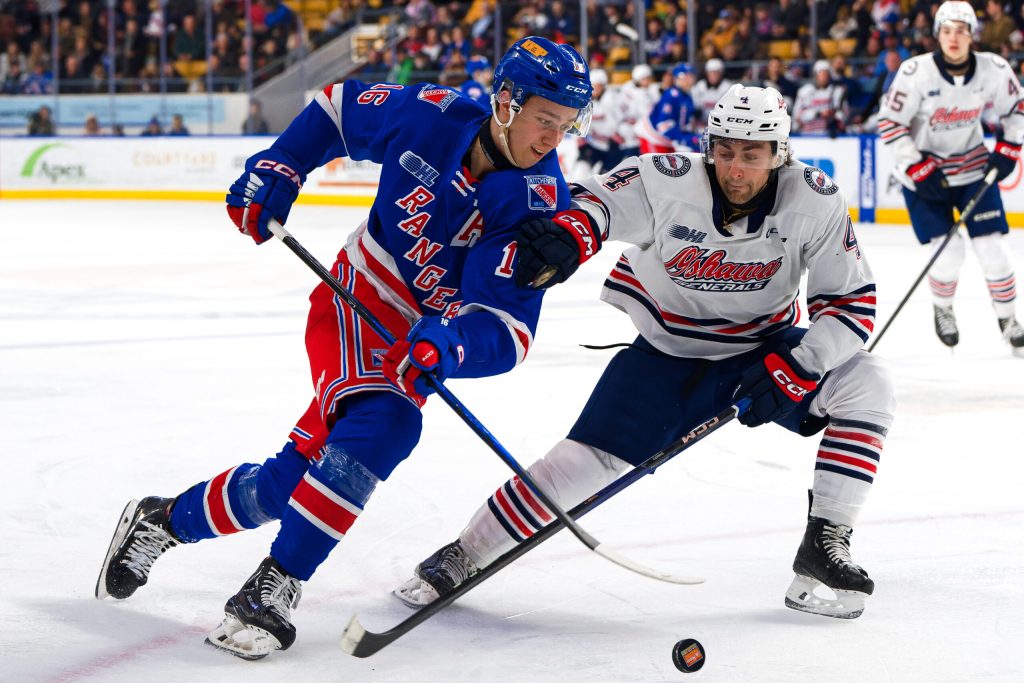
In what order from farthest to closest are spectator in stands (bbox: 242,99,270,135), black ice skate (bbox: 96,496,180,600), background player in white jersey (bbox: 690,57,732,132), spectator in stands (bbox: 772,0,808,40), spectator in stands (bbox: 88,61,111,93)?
spectator in stands (bbox: 88,61,111,93) → spectator in stands (bbox: 242,99,270,135) → spectator in stands (bbox: 772,0,808,40) → background player in white jersey (bbox: 690,57,732,132) → black ice skate (bbox: 96,496,180,600)

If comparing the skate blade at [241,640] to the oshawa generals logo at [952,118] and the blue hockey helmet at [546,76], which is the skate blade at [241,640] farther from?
the oshawa generals logo at [952,118]

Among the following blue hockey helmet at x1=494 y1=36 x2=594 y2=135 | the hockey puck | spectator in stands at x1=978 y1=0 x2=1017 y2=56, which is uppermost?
blue hockey helmet at x1=494 y1=36 x2=594 y2=135

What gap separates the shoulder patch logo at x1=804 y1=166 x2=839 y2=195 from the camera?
98.9 inches

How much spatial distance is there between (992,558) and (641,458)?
2.59ft

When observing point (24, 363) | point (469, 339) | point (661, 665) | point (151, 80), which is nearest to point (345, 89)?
point (469, 339)

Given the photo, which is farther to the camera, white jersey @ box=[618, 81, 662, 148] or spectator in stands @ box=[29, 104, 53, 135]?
spectator in stands @ box=[29, 104, 53, 135]

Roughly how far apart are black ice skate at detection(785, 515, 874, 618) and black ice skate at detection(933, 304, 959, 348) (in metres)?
2.97

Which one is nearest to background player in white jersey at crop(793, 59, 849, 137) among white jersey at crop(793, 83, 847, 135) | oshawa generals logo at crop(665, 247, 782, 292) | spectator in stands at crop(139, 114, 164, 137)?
white jersey at crop(793, 83, 847, 135)

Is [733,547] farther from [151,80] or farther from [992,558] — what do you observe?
[151,80]

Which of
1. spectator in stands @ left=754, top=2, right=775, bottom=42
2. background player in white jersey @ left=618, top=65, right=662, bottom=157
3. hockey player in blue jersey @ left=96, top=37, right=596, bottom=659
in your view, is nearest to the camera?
hockey player in blue jersey @ left=96, top=37, right=596, bottom=659

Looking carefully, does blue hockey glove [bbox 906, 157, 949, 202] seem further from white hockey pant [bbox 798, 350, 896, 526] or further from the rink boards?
the rink boards

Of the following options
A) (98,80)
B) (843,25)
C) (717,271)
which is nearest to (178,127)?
(98,80)

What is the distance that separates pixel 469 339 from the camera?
218 cm

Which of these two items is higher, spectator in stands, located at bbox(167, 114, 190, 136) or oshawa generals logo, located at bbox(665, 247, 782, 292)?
oshawa generals logo, located at bbox(665, 247, 782, 292)
